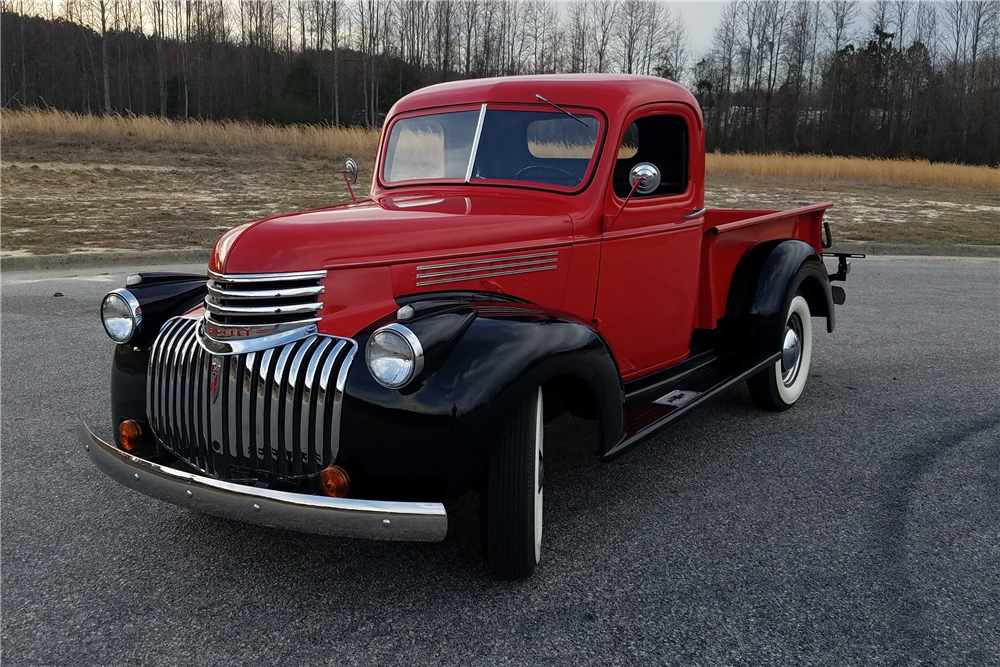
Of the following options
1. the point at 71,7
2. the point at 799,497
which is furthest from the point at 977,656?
the point at 71,7

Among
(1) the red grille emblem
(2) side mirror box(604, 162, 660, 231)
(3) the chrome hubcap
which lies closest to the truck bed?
(3) the chrome hubcap

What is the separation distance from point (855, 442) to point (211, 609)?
11.2 ft

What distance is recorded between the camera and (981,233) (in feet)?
49.4

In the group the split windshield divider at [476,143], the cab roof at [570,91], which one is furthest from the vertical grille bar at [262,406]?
the cab roof at [570,91]

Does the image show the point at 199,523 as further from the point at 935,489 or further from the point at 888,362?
the point at 888,362

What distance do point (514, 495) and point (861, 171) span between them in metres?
29.1

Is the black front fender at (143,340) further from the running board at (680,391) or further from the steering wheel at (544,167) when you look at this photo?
the running board at (680,391)

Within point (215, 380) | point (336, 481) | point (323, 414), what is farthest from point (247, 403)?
point (336, 481)

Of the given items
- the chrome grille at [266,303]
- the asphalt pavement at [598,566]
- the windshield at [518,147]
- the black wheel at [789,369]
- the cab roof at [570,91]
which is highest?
the cab roof at [570,91]

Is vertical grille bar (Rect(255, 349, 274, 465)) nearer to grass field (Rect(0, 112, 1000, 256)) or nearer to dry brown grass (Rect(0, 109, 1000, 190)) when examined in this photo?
grass field (Rect(0, 112, 1000, 256))

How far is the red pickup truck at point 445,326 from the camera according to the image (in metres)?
2.67

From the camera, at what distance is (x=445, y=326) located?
9.01 feet

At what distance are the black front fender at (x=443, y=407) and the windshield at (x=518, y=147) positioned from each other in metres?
1.27

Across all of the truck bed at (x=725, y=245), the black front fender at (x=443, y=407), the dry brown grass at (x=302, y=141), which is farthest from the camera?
the dry brown grass at (x=302, y=141)
